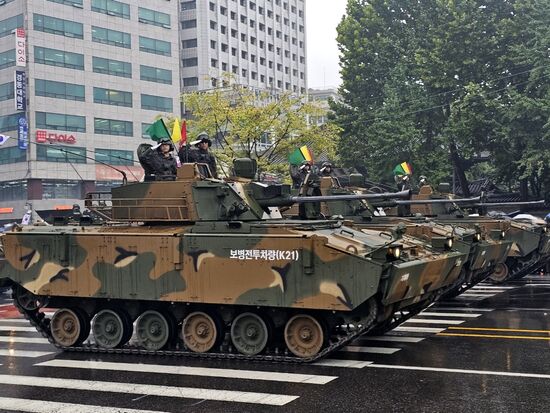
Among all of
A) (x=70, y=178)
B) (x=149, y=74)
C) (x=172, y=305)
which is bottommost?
(x=172, y=305)

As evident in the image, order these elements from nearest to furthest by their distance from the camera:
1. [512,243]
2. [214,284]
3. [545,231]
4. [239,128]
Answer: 1. [214,284]
2. [512,243]
3. [545,231]
4. [239,128]

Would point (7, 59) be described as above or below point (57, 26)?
below

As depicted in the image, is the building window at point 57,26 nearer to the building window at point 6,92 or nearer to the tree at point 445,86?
the building window at point 6,92

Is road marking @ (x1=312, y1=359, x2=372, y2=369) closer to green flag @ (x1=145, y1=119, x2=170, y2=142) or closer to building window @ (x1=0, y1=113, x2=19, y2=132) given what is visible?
green flag @ (x1=145, y1=119, x2=170, y2=142)

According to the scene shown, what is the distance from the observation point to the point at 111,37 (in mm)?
56938

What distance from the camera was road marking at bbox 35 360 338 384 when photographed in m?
10.1

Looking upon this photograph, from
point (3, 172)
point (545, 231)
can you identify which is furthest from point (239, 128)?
point (3, 172)

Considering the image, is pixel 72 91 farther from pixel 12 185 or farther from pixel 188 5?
pixel 188 5

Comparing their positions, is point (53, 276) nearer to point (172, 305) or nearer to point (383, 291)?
point (172, 305)

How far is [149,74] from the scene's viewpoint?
5991 cm

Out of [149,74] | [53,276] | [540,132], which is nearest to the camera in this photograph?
[53,276]

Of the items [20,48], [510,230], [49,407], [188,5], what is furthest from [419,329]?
[188,5]

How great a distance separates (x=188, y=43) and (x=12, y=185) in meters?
37.3

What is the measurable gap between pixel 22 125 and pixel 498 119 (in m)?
31.8
